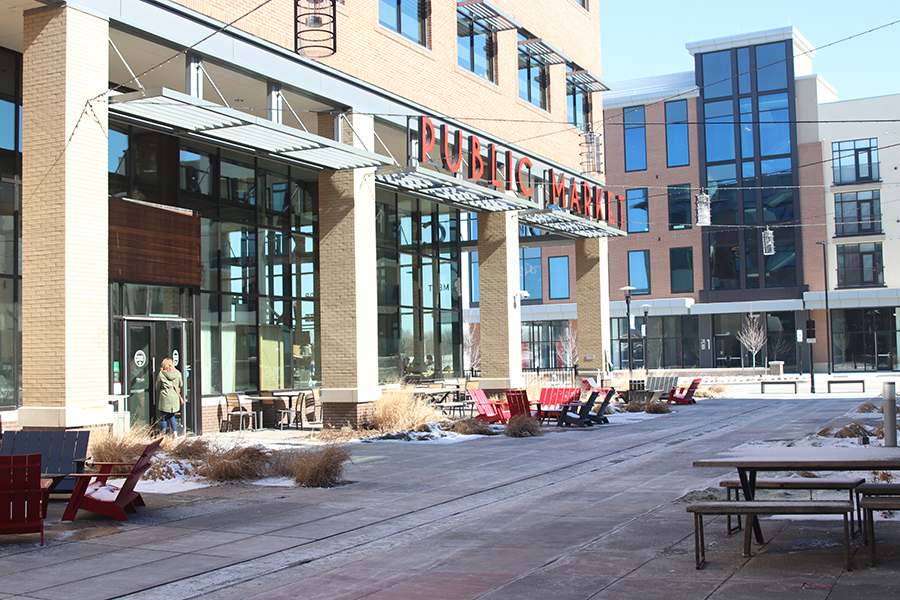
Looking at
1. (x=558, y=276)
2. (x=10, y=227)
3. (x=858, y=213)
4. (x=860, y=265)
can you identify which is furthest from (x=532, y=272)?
(x=10, y=227)

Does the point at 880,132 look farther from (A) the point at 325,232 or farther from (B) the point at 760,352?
(A) the point at 325,232

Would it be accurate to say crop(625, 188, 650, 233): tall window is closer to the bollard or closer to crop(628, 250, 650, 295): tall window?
crop(628, 250, 650, 295): tall window

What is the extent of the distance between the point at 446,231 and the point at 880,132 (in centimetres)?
4129

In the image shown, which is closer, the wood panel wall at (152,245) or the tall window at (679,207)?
the wood panel wall at (152,245)

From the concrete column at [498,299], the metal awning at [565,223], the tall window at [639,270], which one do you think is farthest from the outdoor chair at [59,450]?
the tall window at [639,270]

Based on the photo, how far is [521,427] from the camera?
19.5m

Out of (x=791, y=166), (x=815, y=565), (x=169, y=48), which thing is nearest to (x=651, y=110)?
(x=791, y=166)

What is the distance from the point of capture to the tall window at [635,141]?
66562 mm

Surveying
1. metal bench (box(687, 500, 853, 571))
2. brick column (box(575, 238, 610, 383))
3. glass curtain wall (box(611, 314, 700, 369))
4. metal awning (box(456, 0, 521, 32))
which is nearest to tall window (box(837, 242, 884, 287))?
glass curtain wall (box(611, 314, 700, 369))

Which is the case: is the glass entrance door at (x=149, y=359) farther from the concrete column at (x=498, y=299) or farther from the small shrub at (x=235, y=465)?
the concrete column at (x=498, y=299)

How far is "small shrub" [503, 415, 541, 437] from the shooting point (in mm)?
19422

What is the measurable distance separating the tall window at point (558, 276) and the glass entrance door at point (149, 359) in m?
51.2

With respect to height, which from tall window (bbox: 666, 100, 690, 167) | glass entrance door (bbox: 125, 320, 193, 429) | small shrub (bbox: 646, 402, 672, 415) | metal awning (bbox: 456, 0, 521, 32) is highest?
tall window (bbox: 666, 100, 690, 167)

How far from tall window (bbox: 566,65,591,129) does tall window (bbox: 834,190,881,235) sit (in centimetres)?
3328
